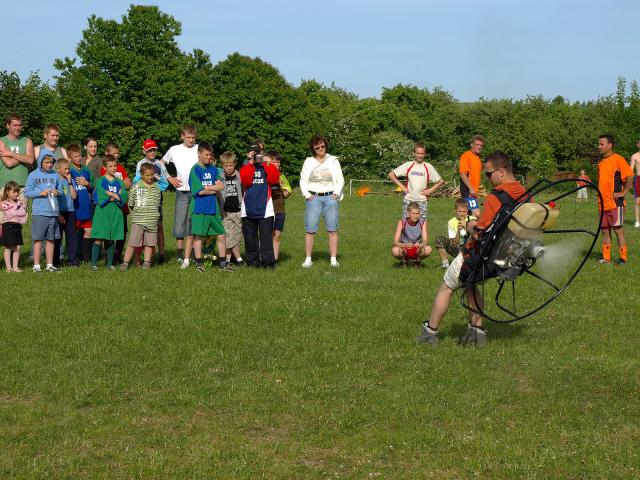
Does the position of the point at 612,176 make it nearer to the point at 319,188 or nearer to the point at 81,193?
the point at 319,188

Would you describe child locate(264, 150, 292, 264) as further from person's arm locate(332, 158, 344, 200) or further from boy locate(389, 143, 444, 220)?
boy locate(389, 143, 444, 220)

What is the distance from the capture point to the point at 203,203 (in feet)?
48.1

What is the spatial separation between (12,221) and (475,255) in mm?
8598

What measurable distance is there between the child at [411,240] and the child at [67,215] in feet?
17.8

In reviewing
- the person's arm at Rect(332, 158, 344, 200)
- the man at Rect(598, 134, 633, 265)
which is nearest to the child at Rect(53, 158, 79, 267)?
the person's arm at Rect(332, 158, 344, 200)

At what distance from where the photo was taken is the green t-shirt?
1481 cm

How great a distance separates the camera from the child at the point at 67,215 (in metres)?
14.8

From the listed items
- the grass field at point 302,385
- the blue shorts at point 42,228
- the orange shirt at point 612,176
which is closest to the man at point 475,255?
the grass field at point 302,385

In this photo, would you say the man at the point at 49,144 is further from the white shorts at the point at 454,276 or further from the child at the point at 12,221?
the white shorts at the point at 454,276

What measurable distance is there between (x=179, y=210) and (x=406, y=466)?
998 centimetres

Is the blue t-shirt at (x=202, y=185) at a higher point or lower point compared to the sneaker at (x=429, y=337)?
higher

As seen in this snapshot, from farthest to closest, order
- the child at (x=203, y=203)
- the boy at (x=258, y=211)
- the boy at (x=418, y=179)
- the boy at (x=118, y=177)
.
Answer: the boy at (x=418, y=179) < the boy at (x=118, y=177) < the boy at (x=258, y=211) < the child at (x=203, y=203)

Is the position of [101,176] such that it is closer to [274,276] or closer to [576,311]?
[274,276]

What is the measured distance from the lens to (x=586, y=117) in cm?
9569
